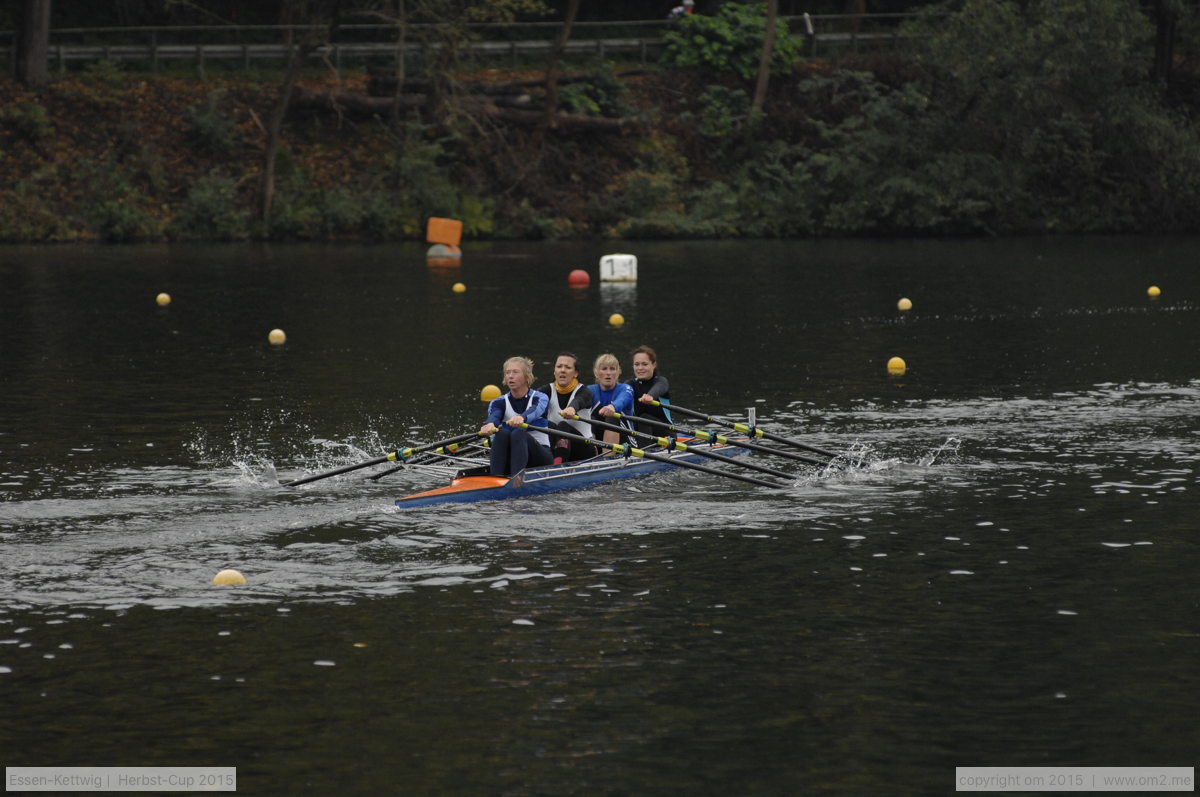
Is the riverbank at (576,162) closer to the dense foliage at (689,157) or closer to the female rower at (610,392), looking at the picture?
the dense foliage at (689,157)

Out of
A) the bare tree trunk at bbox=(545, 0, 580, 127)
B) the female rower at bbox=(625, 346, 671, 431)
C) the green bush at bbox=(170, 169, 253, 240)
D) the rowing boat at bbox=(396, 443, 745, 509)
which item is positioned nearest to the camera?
the rowing boat at bbox=(396, 443, 745, 509)

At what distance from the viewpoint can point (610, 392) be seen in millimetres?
19234

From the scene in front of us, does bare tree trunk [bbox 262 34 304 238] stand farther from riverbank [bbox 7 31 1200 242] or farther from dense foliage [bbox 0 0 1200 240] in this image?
dense foliage [bbox 0 0 1200 240]

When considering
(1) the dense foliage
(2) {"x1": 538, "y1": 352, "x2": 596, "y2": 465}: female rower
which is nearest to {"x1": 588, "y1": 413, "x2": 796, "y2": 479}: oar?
(2) {"x1": 538, "y1": 352, "x2": 596, "y2": 465}: female rower

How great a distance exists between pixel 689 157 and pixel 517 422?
4326 centimetres

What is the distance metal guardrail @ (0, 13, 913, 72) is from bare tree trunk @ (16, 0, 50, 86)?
Result: 1165 millimetres

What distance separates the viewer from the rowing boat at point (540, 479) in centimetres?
1638

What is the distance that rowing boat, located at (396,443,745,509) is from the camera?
53.7 feet

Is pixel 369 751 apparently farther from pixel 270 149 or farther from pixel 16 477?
pixel 270 149

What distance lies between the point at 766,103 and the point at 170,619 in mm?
50537

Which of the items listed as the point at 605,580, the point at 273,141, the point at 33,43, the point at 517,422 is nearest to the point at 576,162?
the point at 273,141

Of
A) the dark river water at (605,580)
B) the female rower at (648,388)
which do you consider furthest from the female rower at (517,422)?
the female rower at (648,388)

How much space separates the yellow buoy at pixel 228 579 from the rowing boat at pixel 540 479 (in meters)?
3.07

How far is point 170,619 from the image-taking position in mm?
12352
